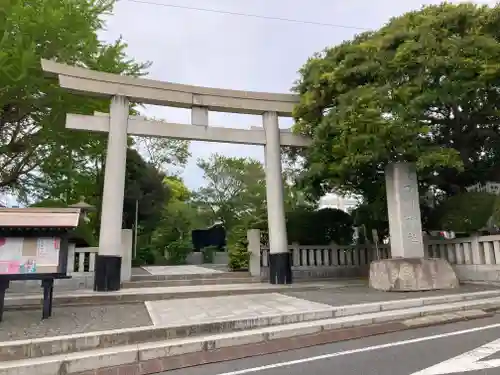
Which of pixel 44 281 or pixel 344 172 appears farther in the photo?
pixel 344 172

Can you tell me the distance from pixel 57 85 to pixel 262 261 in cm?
749

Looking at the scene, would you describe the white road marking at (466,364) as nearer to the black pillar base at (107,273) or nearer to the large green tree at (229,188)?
the black pillar base at (107,273)

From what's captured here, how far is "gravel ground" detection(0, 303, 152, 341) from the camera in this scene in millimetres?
5105

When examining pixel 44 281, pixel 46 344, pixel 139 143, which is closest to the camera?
pixel 46 344

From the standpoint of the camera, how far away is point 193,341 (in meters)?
4.71

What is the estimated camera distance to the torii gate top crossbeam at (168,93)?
9023 millimetres

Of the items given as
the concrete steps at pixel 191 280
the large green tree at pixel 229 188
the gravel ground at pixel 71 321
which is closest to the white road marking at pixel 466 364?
the gravel ground at pixel 71 321

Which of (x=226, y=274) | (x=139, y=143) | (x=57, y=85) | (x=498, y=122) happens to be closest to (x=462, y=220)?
(x=498, y=122)

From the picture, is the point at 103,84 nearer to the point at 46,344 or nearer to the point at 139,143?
the point at 46,344

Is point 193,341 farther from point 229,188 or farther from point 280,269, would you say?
point 229,188

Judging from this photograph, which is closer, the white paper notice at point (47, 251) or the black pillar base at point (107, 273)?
the white paper notice at point (47, 251)

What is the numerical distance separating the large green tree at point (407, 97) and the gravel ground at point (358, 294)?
2753 millimetres

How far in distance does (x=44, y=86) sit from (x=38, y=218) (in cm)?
521

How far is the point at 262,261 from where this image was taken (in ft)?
36.7
